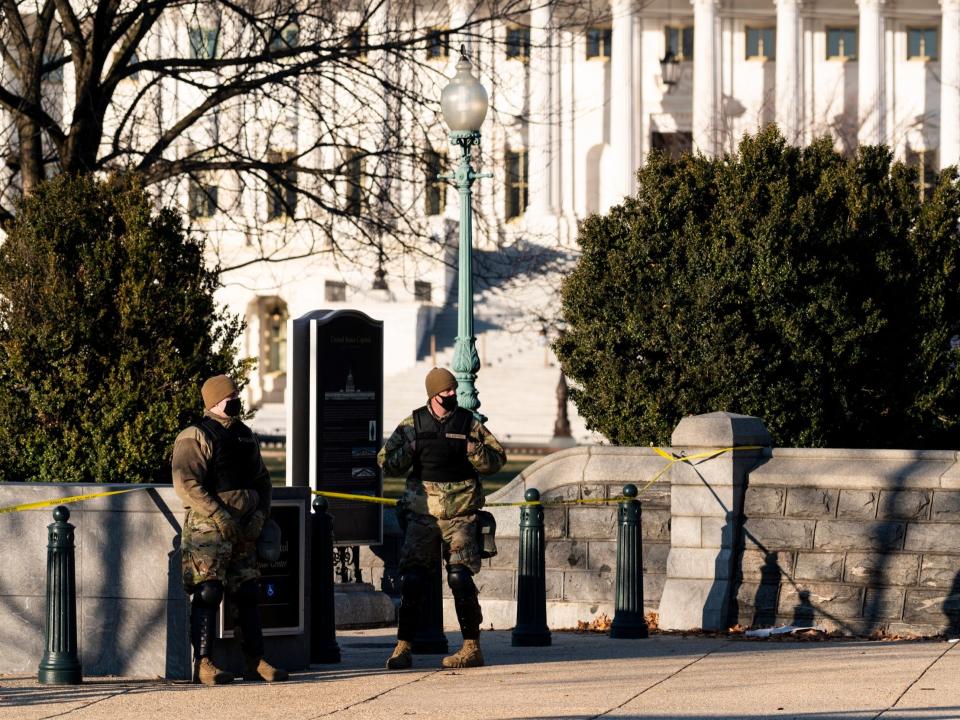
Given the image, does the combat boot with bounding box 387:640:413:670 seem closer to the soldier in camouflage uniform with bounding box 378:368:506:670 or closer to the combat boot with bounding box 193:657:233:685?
the soldier in camouflage uniform with bounding box 378:368:506:670

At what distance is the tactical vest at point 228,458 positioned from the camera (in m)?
10.2

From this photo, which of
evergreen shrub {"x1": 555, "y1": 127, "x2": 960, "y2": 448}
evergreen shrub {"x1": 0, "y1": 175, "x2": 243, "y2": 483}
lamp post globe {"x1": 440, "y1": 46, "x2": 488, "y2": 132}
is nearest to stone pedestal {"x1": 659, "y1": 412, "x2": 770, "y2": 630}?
evergreen shrub {"x1": 555, "y1": 127, "x2": 960, "y2": 448}

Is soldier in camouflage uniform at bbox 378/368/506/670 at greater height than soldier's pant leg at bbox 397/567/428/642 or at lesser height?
greater

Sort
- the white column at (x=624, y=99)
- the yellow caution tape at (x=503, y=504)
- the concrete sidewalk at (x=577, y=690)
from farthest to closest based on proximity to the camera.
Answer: the white column at (x=624, y=99)
the yellow caution tape at (x=503, y=504)
the concrete sidewalk at (x=577, y=690)

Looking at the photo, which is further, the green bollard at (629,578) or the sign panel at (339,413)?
the sign panel at (339,413)

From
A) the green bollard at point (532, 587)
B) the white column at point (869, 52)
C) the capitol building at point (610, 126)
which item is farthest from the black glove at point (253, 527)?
the white column at point (869, 52)

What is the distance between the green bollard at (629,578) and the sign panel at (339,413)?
106 inches

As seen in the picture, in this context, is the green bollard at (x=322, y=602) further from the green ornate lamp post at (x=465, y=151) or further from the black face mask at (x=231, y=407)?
the green ornate lamp post at (x=465, y=151)

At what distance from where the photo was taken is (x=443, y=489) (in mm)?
11078

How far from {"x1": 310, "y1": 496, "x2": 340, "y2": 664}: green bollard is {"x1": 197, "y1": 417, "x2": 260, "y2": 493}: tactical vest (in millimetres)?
1348

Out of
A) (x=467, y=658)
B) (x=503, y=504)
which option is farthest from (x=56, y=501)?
(x=503, y=504)

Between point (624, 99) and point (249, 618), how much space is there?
61295mm

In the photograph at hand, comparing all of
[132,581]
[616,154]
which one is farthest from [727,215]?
[616,154]

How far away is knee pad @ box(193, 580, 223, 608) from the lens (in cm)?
1020
